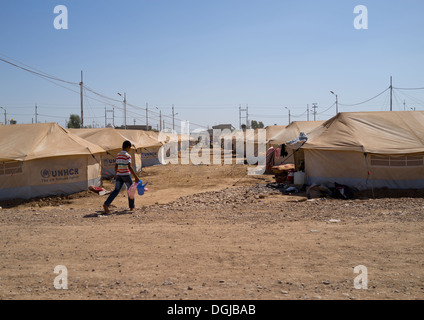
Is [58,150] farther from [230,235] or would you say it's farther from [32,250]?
[230,235]

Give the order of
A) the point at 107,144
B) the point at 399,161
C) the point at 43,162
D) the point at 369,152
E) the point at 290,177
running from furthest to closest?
the point at 107,144 → the point at 290,177 → the point at 43,162 → the point at 399,161 → the point at 369,152

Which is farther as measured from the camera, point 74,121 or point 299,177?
point 74,121

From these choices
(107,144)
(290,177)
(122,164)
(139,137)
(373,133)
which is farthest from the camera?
(139,137)

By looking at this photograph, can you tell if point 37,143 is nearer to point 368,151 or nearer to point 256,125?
point 368,151

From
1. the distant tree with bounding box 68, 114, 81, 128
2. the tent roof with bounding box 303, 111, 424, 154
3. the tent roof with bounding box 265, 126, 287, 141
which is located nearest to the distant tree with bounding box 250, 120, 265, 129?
the distant tree with bounding box 68, 114, 81, 128

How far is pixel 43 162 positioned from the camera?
12859 mm

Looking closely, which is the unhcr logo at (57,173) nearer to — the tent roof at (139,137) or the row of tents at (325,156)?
the row of tents at (325,156)

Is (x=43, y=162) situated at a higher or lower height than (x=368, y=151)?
lower

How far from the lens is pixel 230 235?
6.65 metres

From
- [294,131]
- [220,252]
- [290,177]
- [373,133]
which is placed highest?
[294,131]

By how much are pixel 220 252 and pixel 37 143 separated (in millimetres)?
10228

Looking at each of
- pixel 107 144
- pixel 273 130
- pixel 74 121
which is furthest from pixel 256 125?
pixel 107 144
